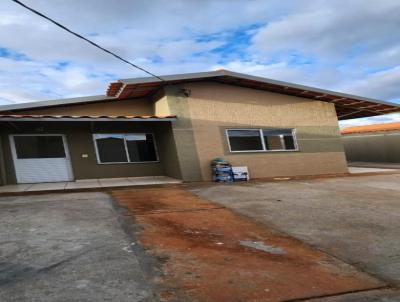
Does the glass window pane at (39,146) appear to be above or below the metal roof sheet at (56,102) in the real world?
below

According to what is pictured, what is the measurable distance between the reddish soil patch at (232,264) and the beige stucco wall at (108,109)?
8060mm

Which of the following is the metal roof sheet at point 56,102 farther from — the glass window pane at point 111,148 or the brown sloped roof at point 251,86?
the glass window pane at point 111,148

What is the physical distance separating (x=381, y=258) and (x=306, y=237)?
1.30 metres

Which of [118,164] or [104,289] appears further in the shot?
[118,164]

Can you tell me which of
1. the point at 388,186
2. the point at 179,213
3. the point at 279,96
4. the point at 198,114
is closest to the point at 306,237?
the point at 179,213

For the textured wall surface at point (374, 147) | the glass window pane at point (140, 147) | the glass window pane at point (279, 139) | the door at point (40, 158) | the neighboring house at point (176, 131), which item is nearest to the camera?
the door at point (40, 158)

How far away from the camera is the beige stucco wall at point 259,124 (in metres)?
14.3

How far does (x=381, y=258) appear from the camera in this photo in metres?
5.25

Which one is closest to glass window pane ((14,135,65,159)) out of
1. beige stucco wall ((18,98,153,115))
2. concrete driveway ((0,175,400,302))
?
beige stucco wall ((18,98,153,115))

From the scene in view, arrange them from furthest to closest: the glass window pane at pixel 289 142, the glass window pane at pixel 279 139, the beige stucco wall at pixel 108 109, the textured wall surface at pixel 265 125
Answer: the glass window pane at pixel 289 142 → the glass window pane at pixel 279 139 → the textured wall surface at pixel 265 125 → the beige stucco wall at pixel 108 109

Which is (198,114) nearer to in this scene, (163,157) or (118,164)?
(163,157)

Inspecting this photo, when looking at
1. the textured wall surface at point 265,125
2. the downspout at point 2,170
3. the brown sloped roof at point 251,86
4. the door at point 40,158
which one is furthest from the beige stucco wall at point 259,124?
the downspout at point 2,170

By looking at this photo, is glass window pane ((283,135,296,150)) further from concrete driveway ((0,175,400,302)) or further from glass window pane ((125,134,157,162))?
glass window pane ((125,134,157,162))

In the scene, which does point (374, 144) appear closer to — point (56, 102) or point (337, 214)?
point (337, 214)
